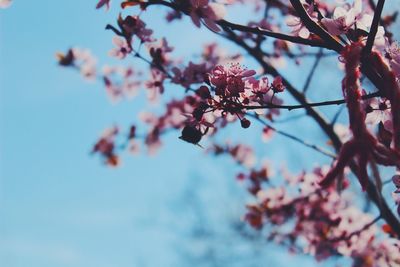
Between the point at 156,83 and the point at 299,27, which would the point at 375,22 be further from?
the point at 156,83

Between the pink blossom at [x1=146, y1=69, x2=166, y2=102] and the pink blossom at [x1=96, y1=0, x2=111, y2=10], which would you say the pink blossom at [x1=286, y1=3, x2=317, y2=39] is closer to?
the pink blossom at [x1=96, y1=0, x2=111, y2=10]

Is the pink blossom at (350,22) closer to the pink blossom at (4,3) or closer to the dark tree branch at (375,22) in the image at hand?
the dark tree branch at (375,22)

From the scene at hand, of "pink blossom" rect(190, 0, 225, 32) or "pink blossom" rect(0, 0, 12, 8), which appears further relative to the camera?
"pink blossom" rect(0, 0, 12, 8)

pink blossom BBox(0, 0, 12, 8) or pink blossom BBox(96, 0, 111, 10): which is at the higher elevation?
pink blossom BBox(96, 0, 111, 10)

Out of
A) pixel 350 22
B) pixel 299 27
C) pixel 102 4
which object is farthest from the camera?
pixel 102 4

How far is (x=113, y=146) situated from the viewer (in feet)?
22.0

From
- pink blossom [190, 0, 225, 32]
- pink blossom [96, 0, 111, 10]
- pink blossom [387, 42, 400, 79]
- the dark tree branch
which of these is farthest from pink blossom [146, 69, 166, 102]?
the dark tree branch

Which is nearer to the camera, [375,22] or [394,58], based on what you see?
[375,22]

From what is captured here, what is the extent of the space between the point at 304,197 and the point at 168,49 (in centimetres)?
271

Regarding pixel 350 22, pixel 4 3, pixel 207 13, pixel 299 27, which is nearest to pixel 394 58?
pixel 350 22

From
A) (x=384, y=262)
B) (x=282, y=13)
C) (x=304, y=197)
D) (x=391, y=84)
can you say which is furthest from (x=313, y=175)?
(x=391, y=84)

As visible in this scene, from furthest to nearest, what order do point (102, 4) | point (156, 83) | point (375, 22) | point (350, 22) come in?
1. point (156, 83)
2. point (102, 4)
3. point (350, 22)
4. point (375, 22)

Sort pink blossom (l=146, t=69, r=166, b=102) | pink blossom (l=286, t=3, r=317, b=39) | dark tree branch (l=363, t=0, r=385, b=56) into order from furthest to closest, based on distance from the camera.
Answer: pink blossom (l=146, t=69, r=166, b=102) < pink blossom (l=286, t=3, r=317, b=39) < dark tree branch (l=363, t=0, r=385, b=56)

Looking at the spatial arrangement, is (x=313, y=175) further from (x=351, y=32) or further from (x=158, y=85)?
(x=351, y=32)
